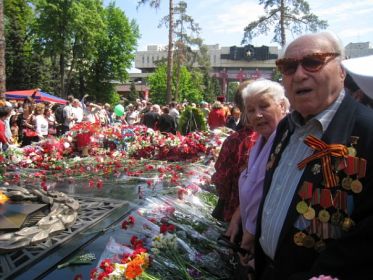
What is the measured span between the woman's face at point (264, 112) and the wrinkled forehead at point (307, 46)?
642mm

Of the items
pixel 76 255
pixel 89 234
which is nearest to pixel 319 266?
pixel 76 255

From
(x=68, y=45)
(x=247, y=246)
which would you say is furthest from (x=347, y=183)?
(x=68, y=45)

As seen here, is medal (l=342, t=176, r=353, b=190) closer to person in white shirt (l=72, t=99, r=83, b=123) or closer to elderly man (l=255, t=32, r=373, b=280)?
elderly man (l=255, t=32, r=373, b=280)

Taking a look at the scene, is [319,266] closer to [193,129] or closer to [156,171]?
[156,171]

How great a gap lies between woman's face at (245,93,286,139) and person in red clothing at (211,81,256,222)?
0.37 meters

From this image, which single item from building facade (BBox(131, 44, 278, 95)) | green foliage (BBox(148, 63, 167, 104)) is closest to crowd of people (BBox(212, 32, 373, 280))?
green foliage (BBox(148, 63, 167, 104))

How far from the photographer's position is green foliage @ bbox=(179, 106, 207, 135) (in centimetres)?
1102

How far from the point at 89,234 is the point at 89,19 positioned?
30884 mm

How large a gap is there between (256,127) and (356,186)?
1096 mm

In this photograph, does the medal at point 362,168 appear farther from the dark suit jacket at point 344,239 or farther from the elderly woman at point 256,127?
the elderly woman at point 256,127

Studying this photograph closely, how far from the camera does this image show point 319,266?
1.37m

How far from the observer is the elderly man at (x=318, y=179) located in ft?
4.47

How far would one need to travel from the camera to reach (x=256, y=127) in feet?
8.05

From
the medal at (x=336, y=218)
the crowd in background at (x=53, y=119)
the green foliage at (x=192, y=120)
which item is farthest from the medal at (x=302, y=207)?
the green foliage at (x=192, y=120)
